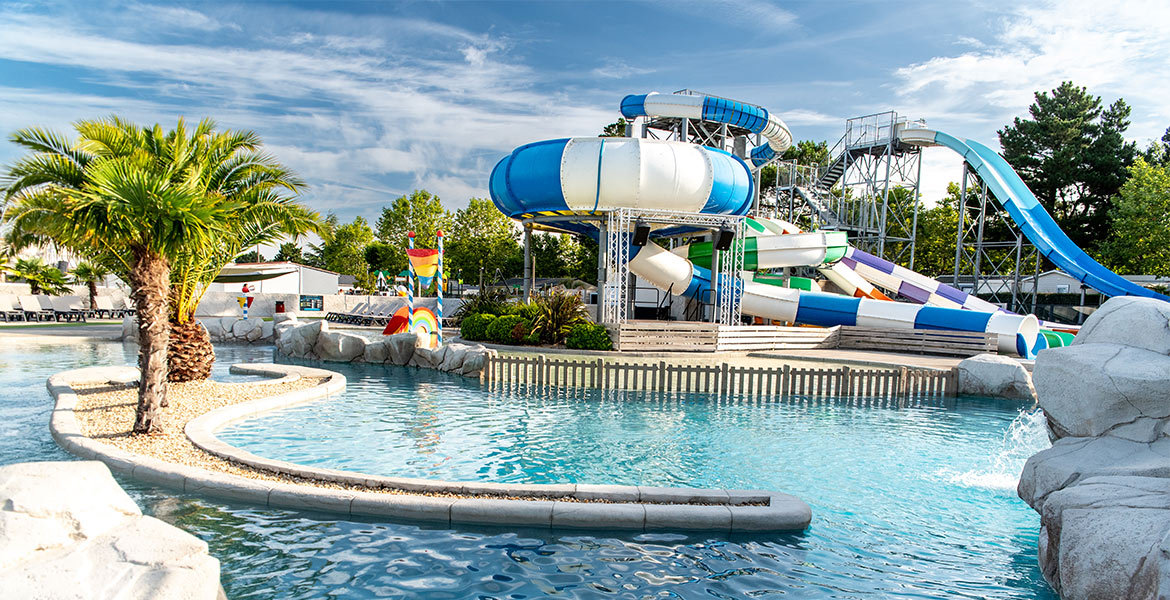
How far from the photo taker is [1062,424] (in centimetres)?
609

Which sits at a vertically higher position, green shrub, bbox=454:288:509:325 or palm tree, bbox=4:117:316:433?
palm tree, bbox=4:117:316:433

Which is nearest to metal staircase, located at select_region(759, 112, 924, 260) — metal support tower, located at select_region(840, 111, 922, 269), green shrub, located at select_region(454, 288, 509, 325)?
metal support tower, located at select_region(840, 111, 922, 269)

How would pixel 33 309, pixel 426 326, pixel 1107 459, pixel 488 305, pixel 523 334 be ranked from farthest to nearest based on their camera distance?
pixel 33 309 < pixel 488 305 < pixel 523 334 < pixel 426 326 < pixel 1107 459

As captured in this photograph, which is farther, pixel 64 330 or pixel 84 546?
pixel 64 330

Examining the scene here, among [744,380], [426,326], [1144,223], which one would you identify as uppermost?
[1144,223]

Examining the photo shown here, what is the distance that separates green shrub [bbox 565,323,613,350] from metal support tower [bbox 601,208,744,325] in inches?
23.2

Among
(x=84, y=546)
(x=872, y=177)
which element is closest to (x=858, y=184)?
(x=872, y=177)

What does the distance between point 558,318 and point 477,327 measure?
293 cm

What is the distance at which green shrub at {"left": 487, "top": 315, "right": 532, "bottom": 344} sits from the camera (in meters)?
20.2

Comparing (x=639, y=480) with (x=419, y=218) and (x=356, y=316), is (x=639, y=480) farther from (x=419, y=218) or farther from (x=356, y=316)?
(x=419, y=218)

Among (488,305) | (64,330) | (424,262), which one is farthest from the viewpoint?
(64,330)

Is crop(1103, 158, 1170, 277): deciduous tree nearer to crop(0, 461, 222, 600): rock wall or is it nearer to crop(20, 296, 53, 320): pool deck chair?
crop(0, 461, 222, 600): rock wall

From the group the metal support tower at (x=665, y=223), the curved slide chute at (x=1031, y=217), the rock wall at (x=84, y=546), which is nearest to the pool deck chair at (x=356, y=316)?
the metal support tower at (x=665, y=223)

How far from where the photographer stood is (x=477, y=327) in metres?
21.3
